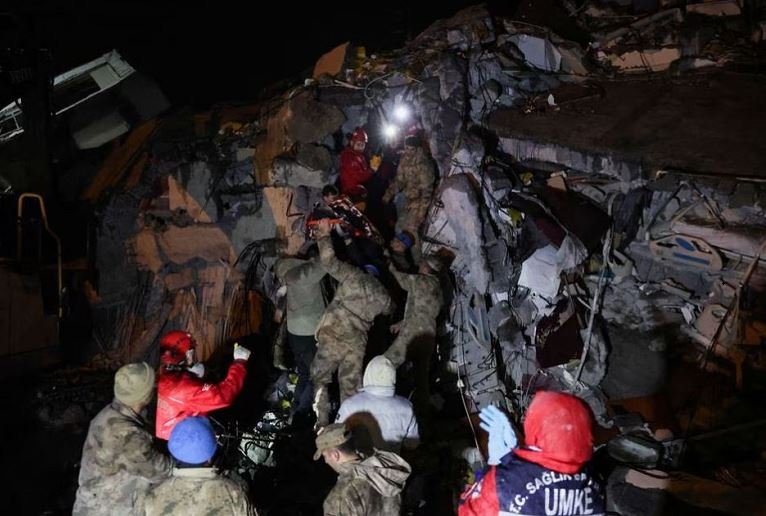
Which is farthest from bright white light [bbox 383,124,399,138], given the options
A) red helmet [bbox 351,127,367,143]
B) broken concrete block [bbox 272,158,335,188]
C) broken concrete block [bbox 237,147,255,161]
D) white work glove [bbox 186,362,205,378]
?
white work glove [bbox 186,362,205,378]

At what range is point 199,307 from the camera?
9180 mm

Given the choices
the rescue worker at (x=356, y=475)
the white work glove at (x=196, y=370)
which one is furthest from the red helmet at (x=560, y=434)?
the white work glove at (x=196, y=370)

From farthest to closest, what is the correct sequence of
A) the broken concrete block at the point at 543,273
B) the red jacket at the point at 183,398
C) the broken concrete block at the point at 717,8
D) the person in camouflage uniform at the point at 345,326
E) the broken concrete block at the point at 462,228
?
the broken concrete block at the point at 717,8 < the broken concrete block at the point at 462,228 < the broken concrete block at the point at 543,273 < the person in camouflage uniform at the point at 345,326 < the red jacket at the point at 183,398

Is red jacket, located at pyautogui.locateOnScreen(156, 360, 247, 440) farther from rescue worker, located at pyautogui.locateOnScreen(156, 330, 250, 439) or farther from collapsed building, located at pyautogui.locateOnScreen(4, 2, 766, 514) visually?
collapsed building, located at pyautogui.locateOnScreen(4, 2, 766, 514)

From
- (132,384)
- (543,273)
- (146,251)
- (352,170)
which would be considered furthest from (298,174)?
(132,384)

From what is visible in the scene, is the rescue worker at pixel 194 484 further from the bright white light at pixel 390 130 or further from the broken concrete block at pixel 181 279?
the bright white light at pixel 390 130

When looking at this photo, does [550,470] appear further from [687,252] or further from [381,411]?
[687,252]

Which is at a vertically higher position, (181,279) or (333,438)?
(333,438)

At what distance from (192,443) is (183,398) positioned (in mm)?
1558

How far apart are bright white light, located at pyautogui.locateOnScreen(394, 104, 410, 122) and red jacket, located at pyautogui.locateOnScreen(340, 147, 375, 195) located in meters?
0.96

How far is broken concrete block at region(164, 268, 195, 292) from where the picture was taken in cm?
931

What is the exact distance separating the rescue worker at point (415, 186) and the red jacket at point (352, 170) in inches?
21.0

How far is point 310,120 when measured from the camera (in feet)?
28.7

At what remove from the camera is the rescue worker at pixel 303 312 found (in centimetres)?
659
